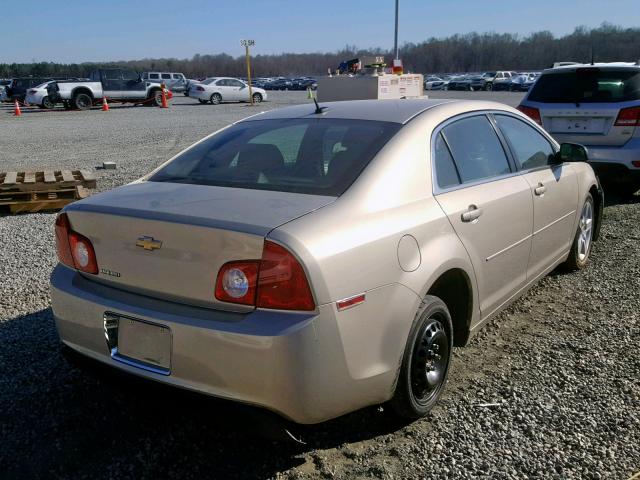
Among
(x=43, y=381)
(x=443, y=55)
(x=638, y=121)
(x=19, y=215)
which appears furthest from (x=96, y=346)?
(x=443, y=55)

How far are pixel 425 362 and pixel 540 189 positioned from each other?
1756 millimetres

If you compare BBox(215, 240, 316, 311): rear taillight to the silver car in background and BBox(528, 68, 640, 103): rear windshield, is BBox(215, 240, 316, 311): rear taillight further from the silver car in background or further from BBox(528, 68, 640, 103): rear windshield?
BBox(528, 68, 640, 103): rear windshield

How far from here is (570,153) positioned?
447cm

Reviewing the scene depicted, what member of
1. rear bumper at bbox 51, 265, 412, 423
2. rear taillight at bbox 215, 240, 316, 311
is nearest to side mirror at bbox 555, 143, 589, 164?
rear bumper at bbox 51, 265, 412, 423

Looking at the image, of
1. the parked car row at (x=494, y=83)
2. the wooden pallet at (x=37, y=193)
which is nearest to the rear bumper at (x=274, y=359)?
the wooden pallet at (x=37, y=193)

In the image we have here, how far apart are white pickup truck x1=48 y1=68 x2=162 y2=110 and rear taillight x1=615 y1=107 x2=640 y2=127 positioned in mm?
28417

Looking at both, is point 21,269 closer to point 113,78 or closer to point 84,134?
point 84,134

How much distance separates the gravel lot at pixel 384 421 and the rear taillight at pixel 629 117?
3.37 m

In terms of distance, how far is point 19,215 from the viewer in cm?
746

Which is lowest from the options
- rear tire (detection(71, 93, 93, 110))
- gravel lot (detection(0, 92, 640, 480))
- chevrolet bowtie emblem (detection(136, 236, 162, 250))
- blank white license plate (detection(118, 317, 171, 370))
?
rear tire (detection(71, 93, 93, 110))

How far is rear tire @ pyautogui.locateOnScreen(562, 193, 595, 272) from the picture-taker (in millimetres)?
5066

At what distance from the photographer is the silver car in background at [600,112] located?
7152mm

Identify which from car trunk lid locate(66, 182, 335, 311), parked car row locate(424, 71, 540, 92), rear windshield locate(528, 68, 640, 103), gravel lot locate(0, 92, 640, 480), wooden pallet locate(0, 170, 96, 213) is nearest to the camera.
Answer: car trunk lid locate(66, 182, 335, 311)

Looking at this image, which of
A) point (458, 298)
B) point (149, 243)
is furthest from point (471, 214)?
point (149, 243)
